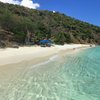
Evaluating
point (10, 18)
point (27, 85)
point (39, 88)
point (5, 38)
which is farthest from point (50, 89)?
point (10, 18)

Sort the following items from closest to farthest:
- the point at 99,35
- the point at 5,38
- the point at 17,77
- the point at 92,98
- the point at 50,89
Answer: the point at 92,98
the point at 50,89
the point at 17,77
the point at 5,38
the point at 99,35

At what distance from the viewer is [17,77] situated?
604 inches

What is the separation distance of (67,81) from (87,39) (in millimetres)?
80833

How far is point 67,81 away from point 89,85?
1422mm

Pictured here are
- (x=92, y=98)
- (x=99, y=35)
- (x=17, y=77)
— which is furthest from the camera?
(x=99, y=35)

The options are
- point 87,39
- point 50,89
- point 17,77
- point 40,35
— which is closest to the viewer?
point 50,89

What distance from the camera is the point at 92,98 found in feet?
36.5

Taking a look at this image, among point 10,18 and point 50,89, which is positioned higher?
point 10,18

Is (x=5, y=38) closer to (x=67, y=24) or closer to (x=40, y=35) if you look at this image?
(x=40, y=35)

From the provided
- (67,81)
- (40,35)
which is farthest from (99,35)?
(67,81)

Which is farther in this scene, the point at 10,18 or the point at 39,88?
the point at 10,18

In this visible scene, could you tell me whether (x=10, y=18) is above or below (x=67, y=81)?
above

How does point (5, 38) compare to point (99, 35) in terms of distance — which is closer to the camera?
point (5, 38)

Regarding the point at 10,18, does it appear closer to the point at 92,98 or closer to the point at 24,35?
the point at 24,35
